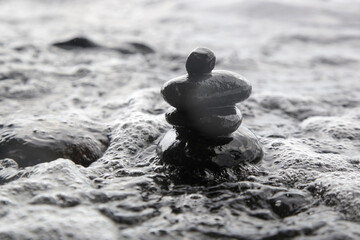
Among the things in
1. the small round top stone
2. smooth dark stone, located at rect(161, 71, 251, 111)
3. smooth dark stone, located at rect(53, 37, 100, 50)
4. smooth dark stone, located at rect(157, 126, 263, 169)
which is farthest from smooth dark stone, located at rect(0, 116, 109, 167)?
smooth dark stone, located at rect(53, 37, 100, 50)

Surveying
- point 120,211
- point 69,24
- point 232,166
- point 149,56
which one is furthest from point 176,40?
point 120,211

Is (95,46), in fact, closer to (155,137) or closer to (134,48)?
(134,48)

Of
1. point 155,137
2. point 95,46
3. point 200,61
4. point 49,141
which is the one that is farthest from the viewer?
point 95,46

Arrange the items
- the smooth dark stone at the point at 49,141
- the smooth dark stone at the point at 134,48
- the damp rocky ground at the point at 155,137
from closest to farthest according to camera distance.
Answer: the damp rocky ground at the point at 155,137, the smooth dark stone at the point at 49,141, the smooth dark stone at the point at 134,48

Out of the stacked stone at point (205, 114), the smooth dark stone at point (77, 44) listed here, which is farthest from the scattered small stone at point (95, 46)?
the stacked stone at point (205, 114)

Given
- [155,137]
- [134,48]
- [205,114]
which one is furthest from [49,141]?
[134,48]

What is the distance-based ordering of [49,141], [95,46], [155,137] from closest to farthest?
[49,141]
[155,137]
[95,46]

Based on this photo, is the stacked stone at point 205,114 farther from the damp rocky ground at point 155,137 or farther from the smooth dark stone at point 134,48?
the smooth dark stone at point 134,48
